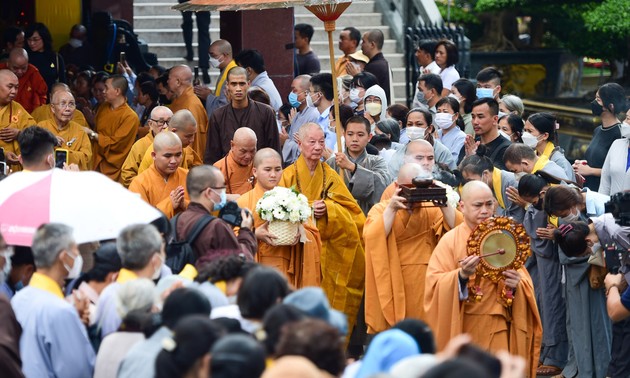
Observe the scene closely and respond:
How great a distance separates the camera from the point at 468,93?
1470 cm

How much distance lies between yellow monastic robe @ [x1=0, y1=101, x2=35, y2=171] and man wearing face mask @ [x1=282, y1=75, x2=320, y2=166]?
271 centimetres

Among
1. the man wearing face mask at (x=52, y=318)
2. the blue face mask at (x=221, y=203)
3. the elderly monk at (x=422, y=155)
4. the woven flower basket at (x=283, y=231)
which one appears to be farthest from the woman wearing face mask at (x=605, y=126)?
Answer: the man wearing face mask at (x=52, y=318)

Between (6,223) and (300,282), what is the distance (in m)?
3.49

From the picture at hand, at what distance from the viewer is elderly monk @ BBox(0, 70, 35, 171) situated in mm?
12828

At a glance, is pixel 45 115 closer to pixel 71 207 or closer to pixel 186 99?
pixel 186 99

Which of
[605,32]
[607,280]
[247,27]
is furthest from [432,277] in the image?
[605,32]

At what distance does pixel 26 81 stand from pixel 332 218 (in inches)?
201

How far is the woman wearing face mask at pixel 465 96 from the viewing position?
14617mm

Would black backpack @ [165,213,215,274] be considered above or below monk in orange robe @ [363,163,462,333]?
above

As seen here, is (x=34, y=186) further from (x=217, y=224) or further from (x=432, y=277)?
(x=432, y=277)

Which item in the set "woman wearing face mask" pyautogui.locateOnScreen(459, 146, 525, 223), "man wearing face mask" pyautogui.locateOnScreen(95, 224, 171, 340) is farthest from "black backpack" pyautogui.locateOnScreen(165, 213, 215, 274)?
"woman wearing face mask" pyautogui.locateOnScreen(459, 146, 525, 223)

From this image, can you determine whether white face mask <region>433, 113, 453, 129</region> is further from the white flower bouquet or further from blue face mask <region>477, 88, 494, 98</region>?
the white flower bouquet

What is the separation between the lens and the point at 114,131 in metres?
14.2

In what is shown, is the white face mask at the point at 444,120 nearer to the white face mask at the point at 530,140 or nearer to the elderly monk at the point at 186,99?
the white face mask at the point at 530,140
